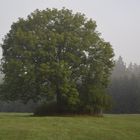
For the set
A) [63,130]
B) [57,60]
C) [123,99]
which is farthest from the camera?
[123,99]

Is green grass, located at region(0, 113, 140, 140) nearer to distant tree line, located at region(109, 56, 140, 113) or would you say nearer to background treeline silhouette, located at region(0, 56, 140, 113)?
background treeline silhouette, located at region(0, 56, 140, 113)

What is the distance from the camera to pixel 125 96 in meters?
79.3

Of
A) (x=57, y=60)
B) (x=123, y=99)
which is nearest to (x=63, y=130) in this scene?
(x=57, y=60)

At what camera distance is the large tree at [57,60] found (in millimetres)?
45031

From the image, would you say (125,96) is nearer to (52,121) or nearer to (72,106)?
(72,106)

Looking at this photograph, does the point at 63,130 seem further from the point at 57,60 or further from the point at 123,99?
the point at 123,99

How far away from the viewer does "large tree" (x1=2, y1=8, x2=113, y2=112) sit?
1773 inches

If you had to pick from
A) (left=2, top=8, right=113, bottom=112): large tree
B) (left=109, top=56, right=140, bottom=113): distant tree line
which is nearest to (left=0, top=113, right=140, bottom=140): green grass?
(left=2, top=8, right=113, bottom=112): large tree

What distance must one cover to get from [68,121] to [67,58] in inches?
563

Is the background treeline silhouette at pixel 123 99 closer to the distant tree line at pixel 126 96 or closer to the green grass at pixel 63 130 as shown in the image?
the distant tree line at pixel 126 96

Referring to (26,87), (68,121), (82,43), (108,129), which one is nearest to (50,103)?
(26,87)

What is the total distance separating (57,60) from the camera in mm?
46938

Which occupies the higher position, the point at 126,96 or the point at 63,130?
the point at 126,96

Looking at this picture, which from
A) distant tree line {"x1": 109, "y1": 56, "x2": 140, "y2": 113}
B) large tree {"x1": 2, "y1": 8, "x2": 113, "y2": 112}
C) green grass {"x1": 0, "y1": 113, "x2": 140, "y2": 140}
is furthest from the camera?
distant tree line {"x1": 109, "y1": 56, "x2": 140, "y2": 113}
